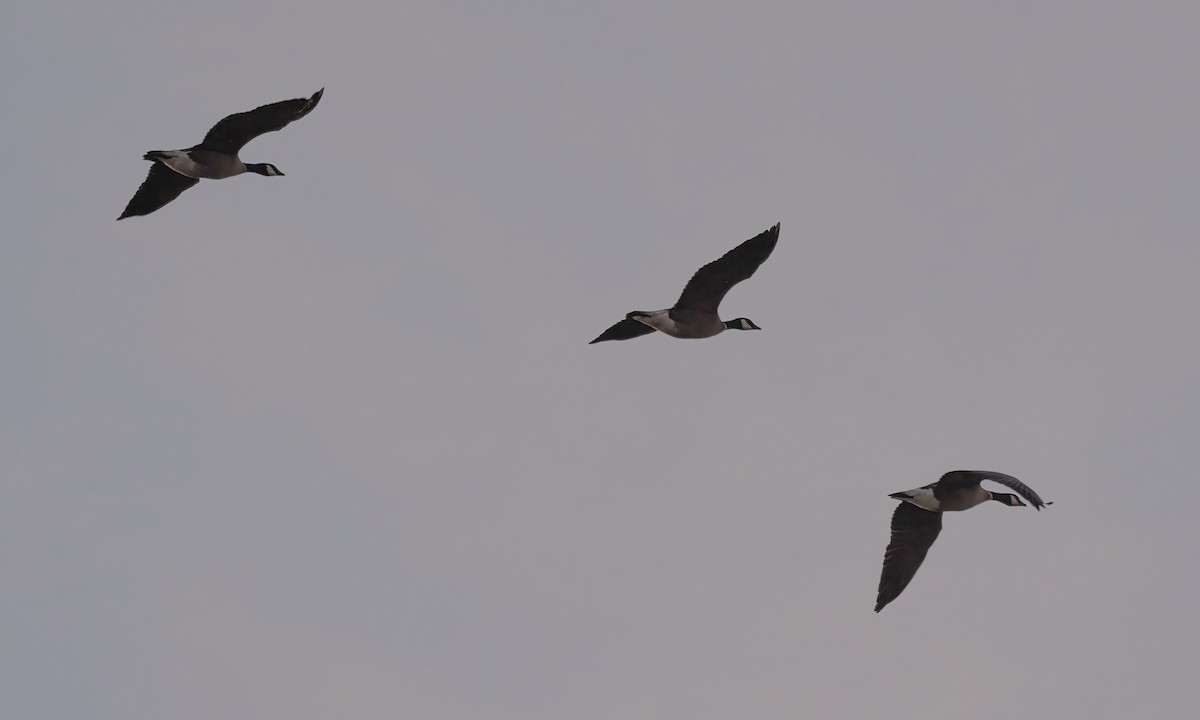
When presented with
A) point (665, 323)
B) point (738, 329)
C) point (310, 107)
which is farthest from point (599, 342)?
point (310, 107)

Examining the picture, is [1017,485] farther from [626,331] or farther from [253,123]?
[253,123]

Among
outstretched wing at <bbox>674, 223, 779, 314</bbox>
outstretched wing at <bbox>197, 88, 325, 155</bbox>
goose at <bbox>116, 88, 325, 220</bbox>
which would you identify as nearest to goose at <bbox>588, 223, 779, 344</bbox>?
outstretched wing at <bbox>674, 223, 779, 314</bbox>

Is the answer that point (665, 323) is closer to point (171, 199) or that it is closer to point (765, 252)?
point (765, 252)

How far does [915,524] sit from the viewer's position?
2855 cm

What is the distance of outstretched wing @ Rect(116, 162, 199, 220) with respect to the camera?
31.9 meters

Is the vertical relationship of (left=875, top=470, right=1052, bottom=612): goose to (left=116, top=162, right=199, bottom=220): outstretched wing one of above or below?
below

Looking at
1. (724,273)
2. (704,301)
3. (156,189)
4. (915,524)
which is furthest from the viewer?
(156,189)

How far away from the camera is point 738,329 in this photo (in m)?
34.2

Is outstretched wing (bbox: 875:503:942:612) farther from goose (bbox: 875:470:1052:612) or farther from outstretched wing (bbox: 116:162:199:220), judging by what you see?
outstretched wing (bbox: 116:162:199:220)

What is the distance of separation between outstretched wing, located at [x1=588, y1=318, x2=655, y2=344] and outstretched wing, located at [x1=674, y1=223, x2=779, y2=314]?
4.28ft

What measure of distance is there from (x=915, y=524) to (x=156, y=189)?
16.5 m

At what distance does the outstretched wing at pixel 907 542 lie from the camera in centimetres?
2844

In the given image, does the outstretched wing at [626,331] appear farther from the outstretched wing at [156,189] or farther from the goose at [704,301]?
the outstretched wing at [156,189]

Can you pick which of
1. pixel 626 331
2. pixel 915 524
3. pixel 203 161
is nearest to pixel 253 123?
pixel 203 161
